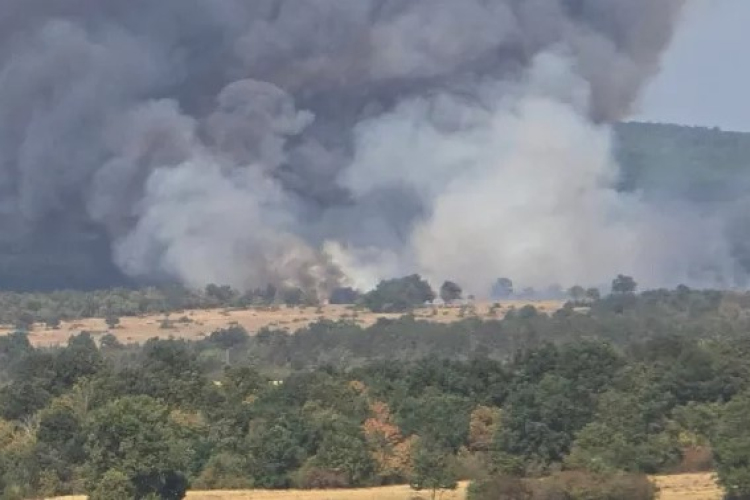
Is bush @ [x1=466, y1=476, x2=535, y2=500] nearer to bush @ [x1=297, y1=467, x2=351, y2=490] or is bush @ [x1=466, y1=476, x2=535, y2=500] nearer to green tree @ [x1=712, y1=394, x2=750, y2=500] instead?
green tree @ [x1=712, y1=394, x2=750, y2=500]

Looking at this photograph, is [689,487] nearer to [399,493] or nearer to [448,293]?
[399,493]

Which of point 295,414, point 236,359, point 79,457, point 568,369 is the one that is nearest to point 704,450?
point 568,369

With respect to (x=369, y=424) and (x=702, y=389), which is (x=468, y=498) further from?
(x=702, y=389)

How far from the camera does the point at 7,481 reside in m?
37.9

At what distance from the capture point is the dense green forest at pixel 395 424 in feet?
108

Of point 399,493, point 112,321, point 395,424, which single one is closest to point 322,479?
point 399,493

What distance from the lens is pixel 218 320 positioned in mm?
86938

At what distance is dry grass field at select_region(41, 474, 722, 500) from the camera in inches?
1325

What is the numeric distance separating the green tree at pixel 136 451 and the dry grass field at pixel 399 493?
2463 mm

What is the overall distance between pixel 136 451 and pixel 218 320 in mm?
55181

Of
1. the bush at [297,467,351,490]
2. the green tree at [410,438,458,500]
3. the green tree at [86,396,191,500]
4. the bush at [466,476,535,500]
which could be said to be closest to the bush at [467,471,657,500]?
the bush at [466,476,535,500]

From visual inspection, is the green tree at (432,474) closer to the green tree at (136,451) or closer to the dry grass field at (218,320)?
the green tree at (136,451)

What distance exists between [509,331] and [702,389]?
34.0 metres

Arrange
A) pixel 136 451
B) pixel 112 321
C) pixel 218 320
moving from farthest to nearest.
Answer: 1. pixel 218 320
2. pixel 112 321
3. pixel 136 451
